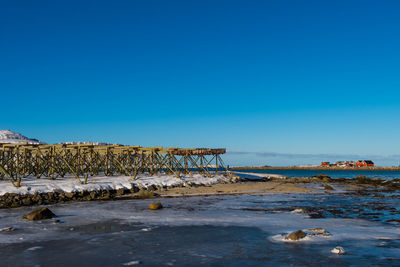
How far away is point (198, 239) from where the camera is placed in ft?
39.3

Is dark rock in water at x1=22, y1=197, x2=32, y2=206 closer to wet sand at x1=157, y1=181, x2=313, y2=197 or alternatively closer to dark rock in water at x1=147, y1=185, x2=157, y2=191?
wet sand at x1=157, y1=181, x2=313, y2=197

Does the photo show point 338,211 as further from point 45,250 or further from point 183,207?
point 45,250

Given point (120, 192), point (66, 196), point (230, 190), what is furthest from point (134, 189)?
point (230, 190)

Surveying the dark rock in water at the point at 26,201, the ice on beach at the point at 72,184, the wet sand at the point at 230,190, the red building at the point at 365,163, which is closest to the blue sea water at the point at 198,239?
the dark rock in water at the point at 26,201

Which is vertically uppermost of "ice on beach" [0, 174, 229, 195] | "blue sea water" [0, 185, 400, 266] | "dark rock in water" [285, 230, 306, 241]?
"ice on beach" [0, 174, 229, 195]

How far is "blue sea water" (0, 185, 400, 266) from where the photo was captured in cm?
928

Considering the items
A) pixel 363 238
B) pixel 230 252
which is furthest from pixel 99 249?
pixel 363 238

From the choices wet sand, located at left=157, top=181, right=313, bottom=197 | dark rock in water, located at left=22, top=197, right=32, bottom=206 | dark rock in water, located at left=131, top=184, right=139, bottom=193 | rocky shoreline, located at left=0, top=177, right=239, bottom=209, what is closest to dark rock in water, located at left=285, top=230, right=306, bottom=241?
rocky shoreline, located at left=0, top=177, right=239, bottom=209

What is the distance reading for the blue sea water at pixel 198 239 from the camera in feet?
30.5

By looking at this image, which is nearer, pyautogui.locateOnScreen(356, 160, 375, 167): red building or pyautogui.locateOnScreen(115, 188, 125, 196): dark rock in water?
pyautogui.locateOnScreen(115, 188, 125, 196): dark rock in water

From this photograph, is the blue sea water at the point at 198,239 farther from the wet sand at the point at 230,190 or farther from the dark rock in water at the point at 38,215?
the wet sand at the point at 230,190

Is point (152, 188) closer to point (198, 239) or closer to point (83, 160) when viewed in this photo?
point (83, 160)

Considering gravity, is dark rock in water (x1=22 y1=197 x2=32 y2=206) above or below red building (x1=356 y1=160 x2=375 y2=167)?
above

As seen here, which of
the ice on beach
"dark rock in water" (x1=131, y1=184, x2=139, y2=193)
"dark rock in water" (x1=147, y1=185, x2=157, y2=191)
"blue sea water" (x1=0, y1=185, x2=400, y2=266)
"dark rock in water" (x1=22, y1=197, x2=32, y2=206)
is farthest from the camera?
"dark rock in water" (x1=147, y1=185, x2=157, y2=191)
